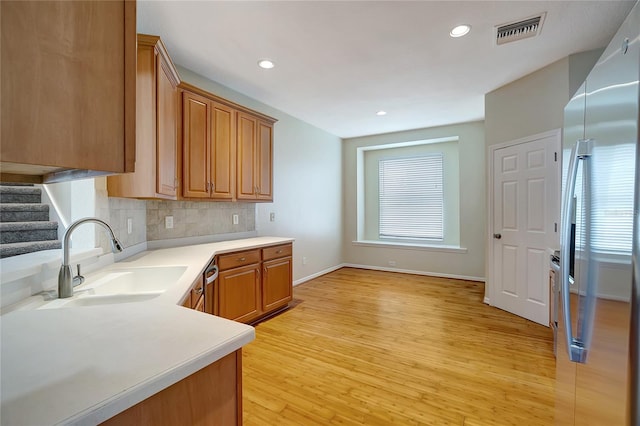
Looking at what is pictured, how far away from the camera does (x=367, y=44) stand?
2557mm

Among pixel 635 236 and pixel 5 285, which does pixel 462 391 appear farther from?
pixel 5 285

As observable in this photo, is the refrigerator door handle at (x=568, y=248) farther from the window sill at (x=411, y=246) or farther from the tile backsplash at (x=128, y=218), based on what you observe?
the window sill at (x=411, y=246)

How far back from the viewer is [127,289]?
5.69 ft

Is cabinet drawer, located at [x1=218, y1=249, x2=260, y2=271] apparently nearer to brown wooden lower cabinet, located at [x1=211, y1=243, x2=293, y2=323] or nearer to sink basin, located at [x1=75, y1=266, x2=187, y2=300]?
brown wooden lower cabinet, located at [x1=211, y1=243, x2=293, y2=323]

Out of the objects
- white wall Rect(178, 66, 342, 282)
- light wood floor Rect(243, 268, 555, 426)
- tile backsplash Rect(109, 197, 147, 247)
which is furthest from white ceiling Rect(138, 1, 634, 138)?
light wood floor Rect(243, 268, 555, 426)

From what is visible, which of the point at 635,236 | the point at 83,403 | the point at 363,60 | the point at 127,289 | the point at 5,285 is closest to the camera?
the point at 83,403

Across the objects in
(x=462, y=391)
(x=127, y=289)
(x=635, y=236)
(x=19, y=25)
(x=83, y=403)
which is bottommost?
(x=462, y=391)

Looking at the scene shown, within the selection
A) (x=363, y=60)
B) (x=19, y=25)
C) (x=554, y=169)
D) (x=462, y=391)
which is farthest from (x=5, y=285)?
Answer: (x=554, y=169)

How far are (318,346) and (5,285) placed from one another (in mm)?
2169

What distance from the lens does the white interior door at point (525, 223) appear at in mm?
3055

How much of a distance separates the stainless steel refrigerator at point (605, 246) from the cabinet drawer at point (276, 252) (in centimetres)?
262

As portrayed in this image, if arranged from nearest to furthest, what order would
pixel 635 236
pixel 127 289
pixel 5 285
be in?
pixel 635 236 < pixel 5 285 < pixel 127 289

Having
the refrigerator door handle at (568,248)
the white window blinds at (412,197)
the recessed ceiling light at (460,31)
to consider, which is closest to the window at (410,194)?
the white window blinds at (412,197)

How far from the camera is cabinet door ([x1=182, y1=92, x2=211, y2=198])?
266 cm
